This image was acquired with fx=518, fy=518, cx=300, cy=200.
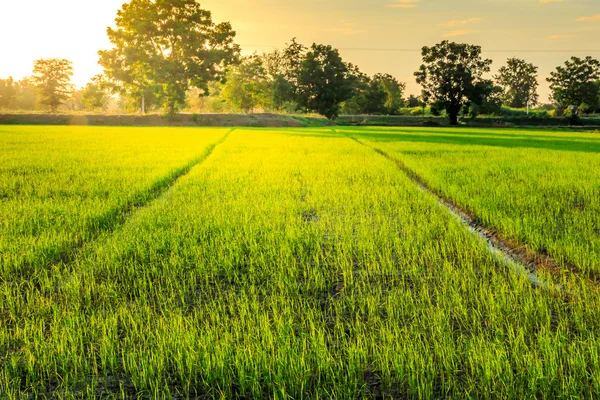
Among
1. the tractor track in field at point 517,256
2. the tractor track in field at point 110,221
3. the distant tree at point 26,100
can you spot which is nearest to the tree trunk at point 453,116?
the tractor track in field at point 110,221

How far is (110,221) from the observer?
6.74 metres

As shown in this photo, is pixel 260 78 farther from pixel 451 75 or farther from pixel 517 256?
pixel 517 256

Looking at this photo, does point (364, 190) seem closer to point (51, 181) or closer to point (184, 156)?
point (51, 181)

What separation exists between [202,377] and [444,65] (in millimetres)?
66324

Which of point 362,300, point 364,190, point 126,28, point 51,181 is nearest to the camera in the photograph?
point 362,300

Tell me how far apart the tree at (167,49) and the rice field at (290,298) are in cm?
4448

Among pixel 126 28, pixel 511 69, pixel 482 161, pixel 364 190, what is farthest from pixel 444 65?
pixel 364 190

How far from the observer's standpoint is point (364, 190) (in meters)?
9.57

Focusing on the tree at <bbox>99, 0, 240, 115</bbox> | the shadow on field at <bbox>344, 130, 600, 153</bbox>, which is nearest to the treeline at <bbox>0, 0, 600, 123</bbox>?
the tree at <bbox>99, 0, 240, 115</bbox>

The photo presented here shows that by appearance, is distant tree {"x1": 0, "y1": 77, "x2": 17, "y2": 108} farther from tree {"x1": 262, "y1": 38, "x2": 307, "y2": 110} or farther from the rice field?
the rice field

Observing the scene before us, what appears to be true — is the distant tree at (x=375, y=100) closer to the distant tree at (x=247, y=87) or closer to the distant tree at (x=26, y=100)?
the distant tree at (x=247, y=87)

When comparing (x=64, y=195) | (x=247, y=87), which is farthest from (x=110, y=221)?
(x=247, y=87)

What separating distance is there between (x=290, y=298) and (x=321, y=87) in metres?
70.8

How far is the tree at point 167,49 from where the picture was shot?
50.7 m
